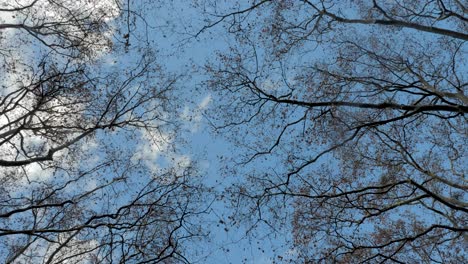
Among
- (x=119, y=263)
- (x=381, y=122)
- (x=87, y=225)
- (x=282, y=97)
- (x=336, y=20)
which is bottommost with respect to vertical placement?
(x=119, y=263)

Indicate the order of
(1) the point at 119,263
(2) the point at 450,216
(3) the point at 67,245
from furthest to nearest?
(2) the point at 450,216 < (3) the point at 67,245 < (1) the point at 119,263

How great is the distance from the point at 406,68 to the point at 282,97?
271 cm

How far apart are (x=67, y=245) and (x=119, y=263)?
1.38 m

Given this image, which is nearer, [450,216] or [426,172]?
[426,172]

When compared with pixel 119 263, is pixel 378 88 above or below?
above

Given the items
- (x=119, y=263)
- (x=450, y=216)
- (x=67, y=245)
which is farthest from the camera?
(x=450, y=216)

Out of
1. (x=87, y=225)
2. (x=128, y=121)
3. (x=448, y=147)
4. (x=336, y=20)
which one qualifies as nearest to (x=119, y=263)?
(x=87, y=225)

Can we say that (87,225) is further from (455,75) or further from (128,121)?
(455,75)

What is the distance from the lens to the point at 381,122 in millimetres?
8766

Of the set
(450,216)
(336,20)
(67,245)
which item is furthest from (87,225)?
(450,216)

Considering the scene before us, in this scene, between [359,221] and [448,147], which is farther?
[448,147]

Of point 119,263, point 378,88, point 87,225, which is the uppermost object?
point 378,88

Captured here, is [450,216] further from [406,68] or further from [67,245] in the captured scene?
[67,245]

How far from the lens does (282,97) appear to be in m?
9.77
